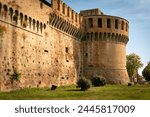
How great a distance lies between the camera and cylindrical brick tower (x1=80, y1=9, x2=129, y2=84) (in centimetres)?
3262

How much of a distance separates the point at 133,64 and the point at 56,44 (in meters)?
33.3

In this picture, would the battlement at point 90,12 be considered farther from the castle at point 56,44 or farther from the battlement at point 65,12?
the battlement at point 65,12

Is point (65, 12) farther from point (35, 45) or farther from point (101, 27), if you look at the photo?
point (35, 45)

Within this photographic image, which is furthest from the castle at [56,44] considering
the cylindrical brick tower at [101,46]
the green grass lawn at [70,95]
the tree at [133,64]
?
the tree at [133,64]

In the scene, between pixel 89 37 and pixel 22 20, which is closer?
pixel 22 20

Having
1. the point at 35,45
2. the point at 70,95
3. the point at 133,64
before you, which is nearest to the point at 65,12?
the point at 35,45

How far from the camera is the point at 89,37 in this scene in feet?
108

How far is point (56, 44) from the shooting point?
86.3ft

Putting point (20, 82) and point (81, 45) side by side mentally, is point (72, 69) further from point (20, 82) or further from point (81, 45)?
point (20, 82)

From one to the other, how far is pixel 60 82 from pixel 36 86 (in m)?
4.48

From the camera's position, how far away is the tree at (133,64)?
55.5m

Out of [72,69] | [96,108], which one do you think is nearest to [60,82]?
[72,69]

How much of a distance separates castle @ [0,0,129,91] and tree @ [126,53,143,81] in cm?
2038

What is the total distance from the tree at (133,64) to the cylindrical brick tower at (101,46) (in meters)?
22.3
